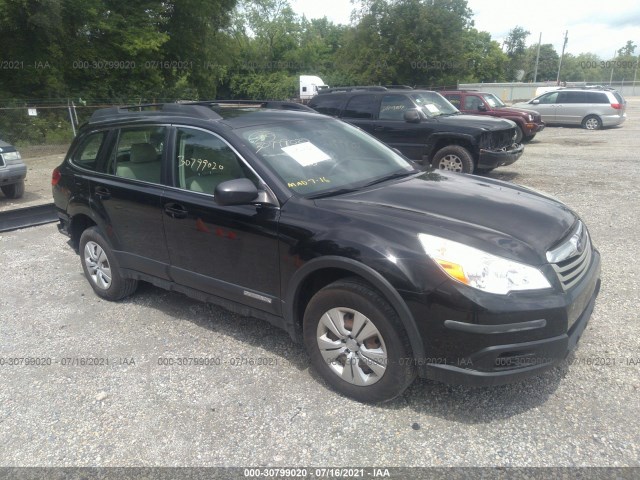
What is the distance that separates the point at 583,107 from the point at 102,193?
1975cm

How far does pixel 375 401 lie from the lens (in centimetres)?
303

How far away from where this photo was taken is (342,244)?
116 inches

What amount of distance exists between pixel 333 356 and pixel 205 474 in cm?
99

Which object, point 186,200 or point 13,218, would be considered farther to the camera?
point 13,218

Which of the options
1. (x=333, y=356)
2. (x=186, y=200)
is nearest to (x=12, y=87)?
(x=186, y=200)

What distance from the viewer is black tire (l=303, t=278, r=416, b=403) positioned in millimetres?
2832

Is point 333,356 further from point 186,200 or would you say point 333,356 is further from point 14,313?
point 14,313

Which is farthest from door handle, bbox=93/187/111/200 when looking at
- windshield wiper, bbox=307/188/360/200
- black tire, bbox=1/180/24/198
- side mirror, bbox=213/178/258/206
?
black tire, bbox=1/180/24/198

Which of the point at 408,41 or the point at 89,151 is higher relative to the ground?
the point at 408,41

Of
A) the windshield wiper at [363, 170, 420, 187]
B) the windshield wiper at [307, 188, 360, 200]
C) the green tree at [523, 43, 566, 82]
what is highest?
the green tree at [523, 43, 566, 82]

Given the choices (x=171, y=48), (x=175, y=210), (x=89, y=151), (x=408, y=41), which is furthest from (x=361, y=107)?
(x=408, y=41)

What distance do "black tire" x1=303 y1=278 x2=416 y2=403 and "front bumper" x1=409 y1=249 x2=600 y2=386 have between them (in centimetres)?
14

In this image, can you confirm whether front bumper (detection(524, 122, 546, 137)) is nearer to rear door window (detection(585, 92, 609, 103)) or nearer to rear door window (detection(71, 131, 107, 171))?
rear door window (detection(585, 92, 609, 103))

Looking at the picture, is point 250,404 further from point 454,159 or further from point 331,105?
point 331,105
